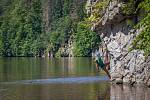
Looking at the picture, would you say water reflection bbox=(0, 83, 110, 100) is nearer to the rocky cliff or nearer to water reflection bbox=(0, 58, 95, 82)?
the rocky cliff

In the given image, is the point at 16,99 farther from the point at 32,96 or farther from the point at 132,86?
the point at 132,86

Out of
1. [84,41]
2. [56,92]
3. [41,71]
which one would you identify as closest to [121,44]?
[56,92]

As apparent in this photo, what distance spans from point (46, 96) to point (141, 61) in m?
10.9

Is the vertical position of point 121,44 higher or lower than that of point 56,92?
higher

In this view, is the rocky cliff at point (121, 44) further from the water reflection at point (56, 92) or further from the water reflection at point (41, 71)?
the water reflection at point (41, 71)

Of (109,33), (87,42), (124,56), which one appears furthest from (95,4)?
(87,42)

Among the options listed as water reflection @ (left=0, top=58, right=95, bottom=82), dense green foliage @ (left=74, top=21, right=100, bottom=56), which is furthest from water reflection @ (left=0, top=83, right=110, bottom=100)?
dense green foliage @ (left=74, top=21, right=100, bottom=56)

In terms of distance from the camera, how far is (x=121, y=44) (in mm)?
52562

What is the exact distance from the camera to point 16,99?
4188cm

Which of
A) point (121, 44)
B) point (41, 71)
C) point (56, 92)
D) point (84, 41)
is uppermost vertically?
point (84, 41)

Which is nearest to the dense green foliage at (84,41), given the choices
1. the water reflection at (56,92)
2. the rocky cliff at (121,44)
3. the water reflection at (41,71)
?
the water reflection at (41,71)

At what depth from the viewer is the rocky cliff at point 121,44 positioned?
50.0 metres

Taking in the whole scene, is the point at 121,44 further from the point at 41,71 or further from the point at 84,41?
the point at 84,41

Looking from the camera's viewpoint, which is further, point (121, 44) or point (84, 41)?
point (84, 41)
